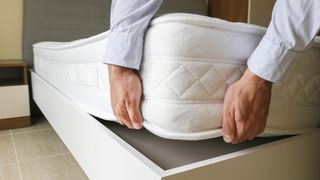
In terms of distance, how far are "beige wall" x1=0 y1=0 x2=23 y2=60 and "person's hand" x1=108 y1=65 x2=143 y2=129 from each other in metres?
1.83

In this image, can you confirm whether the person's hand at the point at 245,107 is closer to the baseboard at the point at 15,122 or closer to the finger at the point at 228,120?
the finger at the point at 228,120

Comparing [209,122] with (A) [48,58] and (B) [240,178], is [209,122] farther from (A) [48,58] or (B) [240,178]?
(A) [48,58]

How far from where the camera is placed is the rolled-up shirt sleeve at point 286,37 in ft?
1.57

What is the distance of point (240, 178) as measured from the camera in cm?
53

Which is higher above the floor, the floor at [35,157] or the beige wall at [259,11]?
the beige wall at [259,11]

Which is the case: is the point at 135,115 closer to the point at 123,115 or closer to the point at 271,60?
the point at 123,115

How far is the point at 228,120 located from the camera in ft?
1.68

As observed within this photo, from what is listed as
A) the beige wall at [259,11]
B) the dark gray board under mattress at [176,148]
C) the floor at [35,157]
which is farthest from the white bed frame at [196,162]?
the beige wall at [259,11]

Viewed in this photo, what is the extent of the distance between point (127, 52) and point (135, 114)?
0.43ft

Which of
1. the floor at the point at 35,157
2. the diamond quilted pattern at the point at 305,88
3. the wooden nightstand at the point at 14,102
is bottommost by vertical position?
the floor at the point at 35,157

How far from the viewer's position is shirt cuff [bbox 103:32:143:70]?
543 millimetres

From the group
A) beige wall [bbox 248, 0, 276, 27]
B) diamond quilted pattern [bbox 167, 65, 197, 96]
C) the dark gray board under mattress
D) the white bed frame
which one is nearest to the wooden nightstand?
the white bed frame

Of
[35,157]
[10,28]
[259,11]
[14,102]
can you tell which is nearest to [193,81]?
[35,157]

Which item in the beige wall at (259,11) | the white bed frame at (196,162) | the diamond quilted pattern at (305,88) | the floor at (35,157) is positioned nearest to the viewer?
the white bed frame at (196,162)
